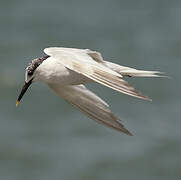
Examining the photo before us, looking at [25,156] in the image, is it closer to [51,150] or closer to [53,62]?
[51,150]

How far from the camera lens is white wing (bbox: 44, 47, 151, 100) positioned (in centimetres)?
569

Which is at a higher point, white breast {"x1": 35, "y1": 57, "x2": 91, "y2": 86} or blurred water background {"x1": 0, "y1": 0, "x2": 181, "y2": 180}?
white breast {"x1": 35, "y1": 57, "x2": 91, "y2": 86}

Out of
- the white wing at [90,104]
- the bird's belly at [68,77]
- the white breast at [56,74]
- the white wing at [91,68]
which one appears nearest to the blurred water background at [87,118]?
the white wing at [90,104]

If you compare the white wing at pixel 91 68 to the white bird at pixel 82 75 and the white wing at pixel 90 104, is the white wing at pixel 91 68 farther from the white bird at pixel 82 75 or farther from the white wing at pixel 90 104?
the white wing at pixel 90 104

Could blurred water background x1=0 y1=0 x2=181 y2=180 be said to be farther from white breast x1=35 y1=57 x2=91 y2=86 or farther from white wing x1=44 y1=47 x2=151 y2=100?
white wing x1=44 y1=47 x2=151 y2=100

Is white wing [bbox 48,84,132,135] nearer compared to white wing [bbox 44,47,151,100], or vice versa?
white wing [bbox 44,47,151,100]

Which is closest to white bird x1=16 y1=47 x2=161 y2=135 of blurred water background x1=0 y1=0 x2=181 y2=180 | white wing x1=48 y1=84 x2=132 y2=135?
white wing x1=48 y1=84 x2=132 y2=135

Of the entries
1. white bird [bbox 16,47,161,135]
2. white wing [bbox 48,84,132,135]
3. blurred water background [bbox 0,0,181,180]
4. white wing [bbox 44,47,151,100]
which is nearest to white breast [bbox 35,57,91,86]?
white bird [bbox 16,47,161,135]

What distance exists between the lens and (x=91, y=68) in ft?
19.8

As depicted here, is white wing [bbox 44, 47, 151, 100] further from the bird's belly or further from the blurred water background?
the blurred water background

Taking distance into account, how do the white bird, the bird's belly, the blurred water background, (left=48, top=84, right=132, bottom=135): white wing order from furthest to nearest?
the blurred water background → (left=48, top=84, right=132, bottom=135): white wing → the bird's belly → the white bird

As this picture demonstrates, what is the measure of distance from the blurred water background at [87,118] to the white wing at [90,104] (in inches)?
259

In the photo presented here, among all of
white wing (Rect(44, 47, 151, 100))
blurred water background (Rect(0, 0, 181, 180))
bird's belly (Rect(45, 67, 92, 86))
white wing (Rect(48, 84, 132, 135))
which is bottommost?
blurred water background (Rect(0, 0, 181, 180))

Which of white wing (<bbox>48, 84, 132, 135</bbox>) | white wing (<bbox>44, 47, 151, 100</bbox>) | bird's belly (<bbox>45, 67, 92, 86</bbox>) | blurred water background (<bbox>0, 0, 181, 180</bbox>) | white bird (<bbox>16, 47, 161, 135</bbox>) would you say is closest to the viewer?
white wing (<bbox>44, 47, 151, 100</bbox>)
